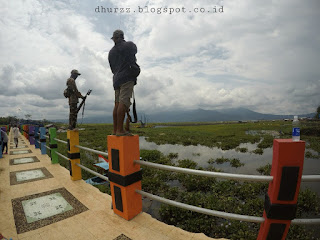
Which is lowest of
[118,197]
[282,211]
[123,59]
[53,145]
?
[118,197]

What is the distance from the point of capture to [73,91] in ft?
16.3

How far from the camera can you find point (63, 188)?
4145 millimetres

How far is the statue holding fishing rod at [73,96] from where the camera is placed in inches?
194

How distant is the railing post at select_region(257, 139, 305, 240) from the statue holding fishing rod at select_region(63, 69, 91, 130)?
193 inches

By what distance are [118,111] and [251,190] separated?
6.06 meters

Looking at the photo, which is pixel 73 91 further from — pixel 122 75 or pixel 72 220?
pixel 72 220

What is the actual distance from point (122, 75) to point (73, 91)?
2903mm

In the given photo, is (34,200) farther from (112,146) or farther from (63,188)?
(112,146)

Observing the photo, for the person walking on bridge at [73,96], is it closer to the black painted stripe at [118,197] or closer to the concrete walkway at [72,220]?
the concrete walkway at [72,220]

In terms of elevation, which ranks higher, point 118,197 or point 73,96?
point 73,96

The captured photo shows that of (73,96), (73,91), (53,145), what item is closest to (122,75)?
(73,91)

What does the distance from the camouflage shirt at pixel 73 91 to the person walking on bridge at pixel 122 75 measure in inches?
105

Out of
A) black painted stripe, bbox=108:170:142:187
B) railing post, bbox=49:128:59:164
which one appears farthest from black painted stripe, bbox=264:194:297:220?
railing post, bbox=49:128:59:164

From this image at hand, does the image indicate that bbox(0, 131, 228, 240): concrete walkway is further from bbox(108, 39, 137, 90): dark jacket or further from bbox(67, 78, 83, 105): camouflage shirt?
bbox(67, 78, 83, 105): camouflage shirt
